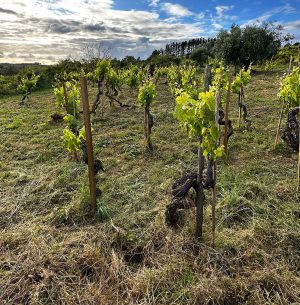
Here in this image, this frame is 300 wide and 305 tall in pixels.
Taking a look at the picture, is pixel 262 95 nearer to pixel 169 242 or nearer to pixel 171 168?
pixel 171 168

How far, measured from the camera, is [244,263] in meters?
3.42

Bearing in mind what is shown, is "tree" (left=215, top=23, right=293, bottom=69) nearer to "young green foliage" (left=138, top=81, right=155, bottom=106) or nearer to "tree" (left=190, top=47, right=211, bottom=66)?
"tree" (left=190, top=47, right=211, bottom=66)

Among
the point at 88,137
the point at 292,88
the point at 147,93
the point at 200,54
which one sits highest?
the point at 292,88

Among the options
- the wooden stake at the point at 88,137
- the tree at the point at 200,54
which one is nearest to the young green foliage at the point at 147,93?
the wooden stake at the point at 88,137

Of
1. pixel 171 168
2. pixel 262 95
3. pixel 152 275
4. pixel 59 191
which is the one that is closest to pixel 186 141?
pixel 171 168

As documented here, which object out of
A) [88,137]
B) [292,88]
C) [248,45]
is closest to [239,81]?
[292,88]

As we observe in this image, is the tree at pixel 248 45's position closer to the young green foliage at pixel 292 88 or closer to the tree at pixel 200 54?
the tree at pixel 200 54

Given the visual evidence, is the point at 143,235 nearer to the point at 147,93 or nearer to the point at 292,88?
the point at 147,93

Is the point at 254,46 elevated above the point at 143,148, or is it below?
above

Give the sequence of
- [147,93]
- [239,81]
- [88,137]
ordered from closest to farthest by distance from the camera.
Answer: [88,137] → [147,93] → [239,81]

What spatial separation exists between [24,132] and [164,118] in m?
4.53

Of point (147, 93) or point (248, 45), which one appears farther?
point (248, 45)

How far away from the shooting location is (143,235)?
396cm

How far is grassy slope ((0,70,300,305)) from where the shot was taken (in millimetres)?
3107
